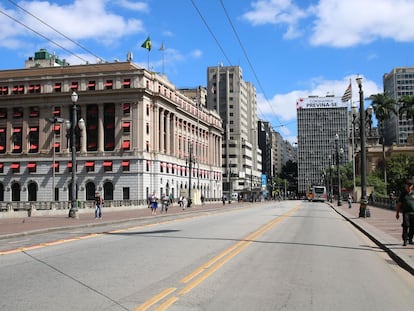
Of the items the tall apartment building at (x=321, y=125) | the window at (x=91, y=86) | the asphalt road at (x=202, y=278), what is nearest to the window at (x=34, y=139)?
the window at (x=91, y=86)

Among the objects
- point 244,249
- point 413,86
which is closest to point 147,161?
point 413,86

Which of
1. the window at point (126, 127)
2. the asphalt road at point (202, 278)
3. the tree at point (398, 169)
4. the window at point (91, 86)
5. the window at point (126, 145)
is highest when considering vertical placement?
the window at point (91, 86)

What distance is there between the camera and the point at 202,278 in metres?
9.28

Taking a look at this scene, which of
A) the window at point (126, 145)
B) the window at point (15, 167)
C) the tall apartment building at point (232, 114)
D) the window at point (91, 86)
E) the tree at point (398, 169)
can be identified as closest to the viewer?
the tree at point (398, 169)

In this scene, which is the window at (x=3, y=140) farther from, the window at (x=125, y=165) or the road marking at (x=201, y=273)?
the road marking at (x=201, y=273)

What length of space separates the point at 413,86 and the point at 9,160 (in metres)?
91.8

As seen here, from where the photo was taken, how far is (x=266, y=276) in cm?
966

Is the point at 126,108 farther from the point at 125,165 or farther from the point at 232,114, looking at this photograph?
the point at 232,114

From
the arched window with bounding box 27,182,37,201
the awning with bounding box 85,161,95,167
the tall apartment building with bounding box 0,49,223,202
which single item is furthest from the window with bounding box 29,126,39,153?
the awning with bounding box 85,161,95,167

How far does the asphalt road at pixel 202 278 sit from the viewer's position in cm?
731

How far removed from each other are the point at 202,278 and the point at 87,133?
86693 millimetres

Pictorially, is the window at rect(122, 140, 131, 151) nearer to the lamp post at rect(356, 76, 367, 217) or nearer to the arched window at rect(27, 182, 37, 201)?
the arched window at rect(27, 182, 37, 201)

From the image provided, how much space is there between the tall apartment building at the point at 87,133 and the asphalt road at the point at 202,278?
73.4 metres

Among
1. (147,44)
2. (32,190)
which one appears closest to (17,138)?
(32,190)
